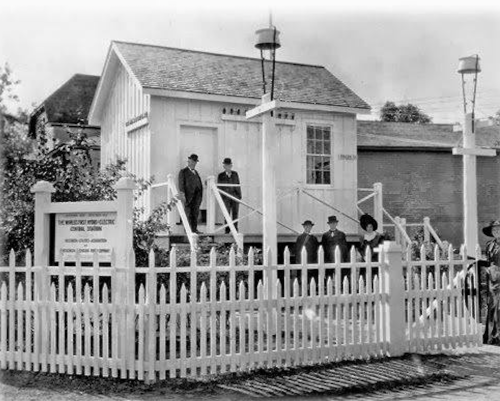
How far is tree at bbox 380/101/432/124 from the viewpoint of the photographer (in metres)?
50.7

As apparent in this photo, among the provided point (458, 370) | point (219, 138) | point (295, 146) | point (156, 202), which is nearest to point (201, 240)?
point (156, 202)

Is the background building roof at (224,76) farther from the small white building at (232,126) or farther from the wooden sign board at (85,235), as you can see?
the wooden sign board at (85,235)

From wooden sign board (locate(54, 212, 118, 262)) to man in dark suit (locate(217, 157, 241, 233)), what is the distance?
6.28 metres

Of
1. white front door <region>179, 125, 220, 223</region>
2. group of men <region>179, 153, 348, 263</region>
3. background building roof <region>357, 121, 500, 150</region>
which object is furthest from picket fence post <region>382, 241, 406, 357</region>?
background building roof <region>357, 121, 500, 150</region>

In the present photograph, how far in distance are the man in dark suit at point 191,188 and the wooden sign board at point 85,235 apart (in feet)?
17.9

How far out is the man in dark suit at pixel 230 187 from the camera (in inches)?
543

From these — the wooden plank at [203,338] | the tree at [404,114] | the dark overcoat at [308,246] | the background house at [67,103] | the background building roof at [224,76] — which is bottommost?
the wooden plank at [203,338]

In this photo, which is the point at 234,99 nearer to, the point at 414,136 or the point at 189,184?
the point at 189,184

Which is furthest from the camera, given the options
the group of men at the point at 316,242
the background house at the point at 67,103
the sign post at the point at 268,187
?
the background house at the point at 67,103

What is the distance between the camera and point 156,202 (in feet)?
46.1

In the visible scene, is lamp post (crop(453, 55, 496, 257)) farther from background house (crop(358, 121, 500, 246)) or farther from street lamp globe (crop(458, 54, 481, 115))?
background house (crop(358, 121, 500, 246))

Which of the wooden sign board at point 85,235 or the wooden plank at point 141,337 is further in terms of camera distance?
the wooden sign board at point 85,235

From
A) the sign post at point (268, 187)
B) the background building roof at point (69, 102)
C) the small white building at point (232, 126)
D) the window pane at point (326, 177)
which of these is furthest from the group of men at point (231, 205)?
the background building roof at point (69, 102)

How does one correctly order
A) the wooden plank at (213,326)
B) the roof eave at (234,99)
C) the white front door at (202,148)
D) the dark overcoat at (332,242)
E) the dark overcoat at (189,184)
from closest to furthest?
the wooden plank at (213,326) < the dark overcoat at (332,242) < the dark overcoat at (189,184) < the roof eave at (234,99) < the white front door at (202,148)
